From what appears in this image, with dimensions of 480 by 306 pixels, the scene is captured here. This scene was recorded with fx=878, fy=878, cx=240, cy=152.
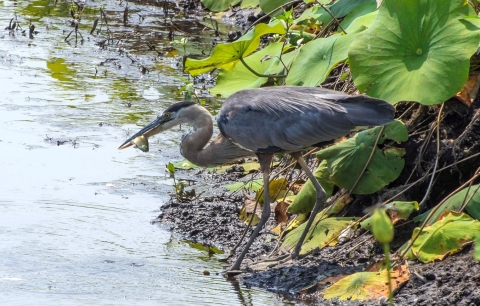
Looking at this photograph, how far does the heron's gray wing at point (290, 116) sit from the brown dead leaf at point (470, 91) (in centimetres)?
79

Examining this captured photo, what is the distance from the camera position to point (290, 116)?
5.74 m

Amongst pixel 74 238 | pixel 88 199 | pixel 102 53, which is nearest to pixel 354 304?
pixel 74 238

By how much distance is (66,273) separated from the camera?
543 centimetres

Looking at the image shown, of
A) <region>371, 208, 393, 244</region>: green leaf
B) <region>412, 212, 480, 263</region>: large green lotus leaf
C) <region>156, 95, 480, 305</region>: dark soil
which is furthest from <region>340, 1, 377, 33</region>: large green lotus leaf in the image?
<region>371, 208, 393, 244</region>: green leaf

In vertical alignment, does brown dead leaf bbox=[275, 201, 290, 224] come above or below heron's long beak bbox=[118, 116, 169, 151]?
below

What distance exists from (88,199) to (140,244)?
1.00 meters

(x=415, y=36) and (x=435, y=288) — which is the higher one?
(x=415, y=36)

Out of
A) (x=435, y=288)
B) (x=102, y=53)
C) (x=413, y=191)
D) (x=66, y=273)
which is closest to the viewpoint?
(x=435, y=288)

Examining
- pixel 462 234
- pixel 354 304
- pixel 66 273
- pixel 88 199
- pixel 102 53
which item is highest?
pixel 462 234

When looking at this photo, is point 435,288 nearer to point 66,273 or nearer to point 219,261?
point 219,261

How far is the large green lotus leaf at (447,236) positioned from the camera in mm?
4957

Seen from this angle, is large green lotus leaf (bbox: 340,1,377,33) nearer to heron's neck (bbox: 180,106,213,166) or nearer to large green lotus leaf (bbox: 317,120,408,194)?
large green lotus leaf (bbox: 317,120,408,194)

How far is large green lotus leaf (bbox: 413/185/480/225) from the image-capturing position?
511cm

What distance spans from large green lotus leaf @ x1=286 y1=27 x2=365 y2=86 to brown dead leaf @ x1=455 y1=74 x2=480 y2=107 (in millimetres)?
816
